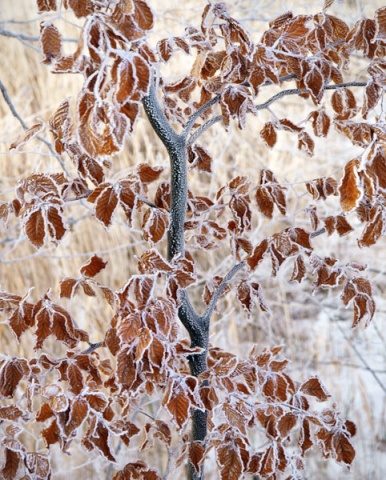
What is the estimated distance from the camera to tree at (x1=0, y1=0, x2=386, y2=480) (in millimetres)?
577

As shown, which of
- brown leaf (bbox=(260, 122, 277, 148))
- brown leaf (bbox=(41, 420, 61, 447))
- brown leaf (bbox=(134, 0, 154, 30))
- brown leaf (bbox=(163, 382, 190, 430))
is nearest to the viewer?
brown leaf (bbox=(134, 0, 154, 30))

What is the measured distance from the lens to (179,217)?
815mm

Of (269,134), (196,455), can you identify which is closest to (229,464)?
(196,455)

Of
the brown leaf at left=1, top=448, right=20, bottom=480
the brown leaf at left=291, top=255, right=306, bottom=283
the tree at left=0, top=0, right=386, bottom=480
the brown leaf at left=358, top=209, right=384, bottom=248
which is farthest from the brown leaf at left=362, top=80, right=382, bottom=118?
the brown leaf at left=1, top=448, right=20, bottom=480

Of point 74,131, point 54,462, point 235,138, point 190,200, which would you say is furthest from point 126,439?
point 235,138

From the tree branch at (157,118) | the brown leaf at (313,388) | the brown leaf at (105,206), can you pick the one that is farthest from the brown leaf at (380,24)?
the brown leaf at (313,388)

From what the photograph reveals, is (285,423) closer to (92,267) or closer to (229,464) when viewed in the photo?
(229,464)

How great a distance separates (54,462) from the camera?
1841 mm

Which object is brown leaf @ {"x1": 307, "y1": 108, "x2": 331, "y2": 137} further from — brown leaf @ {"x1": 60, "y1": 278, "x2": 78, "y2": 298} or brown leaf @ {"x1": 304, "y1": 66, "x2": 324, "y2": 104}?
brown leaf @ {"x1": 60, "y1": 278, "x2": 78, "y2": 298}

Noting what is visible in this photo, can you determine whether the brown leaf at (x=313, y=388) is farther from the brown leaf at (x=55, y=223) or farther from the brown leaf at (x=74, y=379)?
the brown leaf at (x=55, y=223)

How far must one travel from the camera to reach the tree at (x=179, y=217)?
0.58 meters

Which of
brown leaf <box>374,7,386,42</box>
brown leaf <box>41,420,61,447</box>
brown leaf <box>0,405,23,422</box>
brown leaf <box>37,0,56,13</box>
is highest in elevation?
brown leaf <box>37,0,56,13</box>

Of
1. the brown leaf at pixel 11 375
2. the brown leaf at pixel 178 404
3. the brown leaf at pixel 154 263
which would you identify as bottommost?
the brown leaf at pixel 178 404

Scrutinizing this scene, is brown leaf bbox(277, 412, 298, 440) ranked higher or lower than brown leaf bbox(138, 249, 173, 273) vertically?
lower
